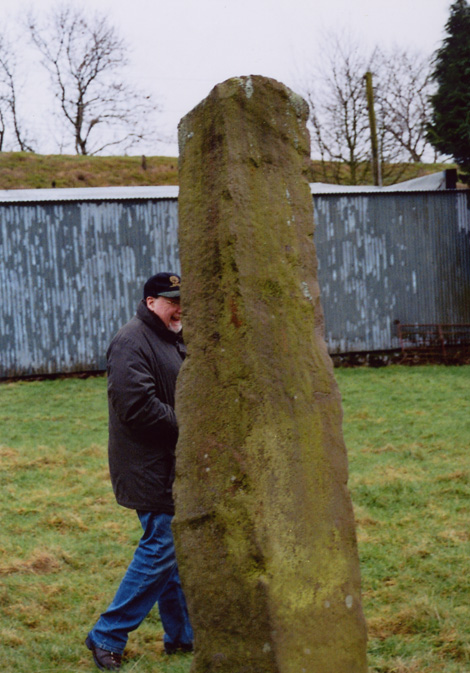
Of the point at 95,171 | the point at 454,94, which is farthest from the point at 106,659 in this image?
Result: the point at 95,171

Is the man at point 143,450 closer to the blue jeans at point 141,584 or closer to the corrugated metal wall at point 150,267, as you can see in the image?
the blue jeans at point 141,584

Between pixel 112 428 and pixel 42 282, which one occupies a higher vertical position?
pixel 42 282

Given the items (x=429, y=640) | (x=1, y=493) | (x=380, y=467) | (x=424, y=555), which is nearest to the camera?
(x=429, y=640)

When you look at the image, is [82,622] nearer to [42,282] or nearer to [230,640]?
[230,640]

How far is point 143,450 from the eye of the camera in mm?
3898

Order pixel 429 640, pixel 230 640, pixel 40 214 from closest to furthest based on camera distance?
pixel 230 640 → pixel 429 640 → pixel 40 214

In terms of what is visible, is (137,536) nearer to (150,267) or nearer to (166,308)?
(166,308)

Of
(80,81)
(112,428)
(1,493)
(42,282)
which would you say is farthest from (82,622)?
(80,81)

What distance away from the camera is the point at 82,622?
4695mm

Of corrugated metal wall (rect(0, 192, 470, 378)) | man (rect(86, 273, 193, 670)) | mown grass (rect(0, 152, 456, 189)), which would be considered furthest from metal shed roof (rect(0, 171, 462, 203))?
man (rect(86, 273, 193, 670))

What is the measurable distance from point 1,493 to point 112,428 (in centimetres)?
418

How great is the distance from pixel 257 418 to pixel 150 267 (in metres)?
13.0

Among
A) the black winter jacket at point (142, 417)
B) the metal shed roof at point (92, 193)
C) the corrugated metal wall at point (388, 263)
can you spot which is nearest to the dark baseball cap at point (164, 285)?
the black winter jacket at point (142, 417)

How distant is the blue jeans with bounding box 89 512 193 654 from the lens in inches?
152
